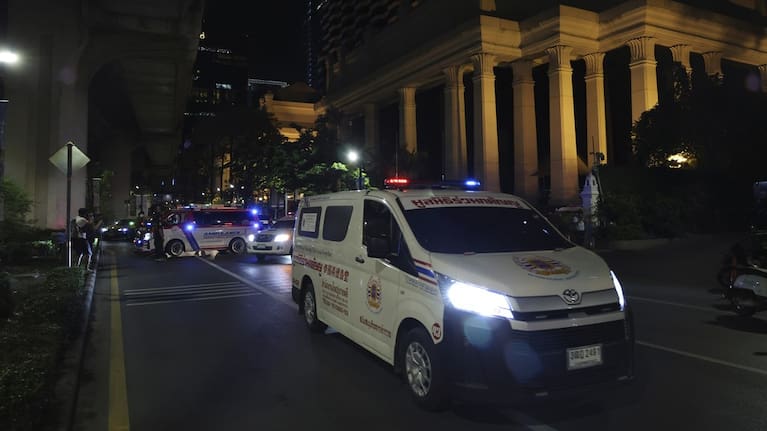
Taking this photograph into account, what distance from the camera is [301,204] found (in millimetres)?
9008

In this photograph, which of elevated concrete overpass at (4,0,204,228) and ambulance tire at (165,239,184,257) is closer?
elevated concrete overpass at (4,0,204,228)

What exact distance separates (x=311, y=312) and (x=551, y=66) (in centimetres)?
3098

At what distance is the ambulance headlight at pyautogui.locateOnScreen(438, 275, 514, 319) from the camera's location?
4.38 meters

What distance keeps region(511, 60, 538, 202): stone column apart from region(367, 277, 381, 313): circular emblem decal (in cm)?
3350

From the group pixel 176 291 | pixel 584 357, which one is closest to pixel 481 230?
pixel 584 357

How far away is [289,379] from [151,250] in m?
19.6

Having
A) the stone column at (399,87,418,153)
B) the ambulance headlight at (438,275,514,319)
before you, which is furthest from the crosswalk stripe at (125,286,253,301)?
the stone column at (399,87,418,153)

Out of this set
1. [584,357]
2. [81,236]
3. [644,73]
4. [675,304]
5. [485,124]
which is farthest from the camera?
[485,124]

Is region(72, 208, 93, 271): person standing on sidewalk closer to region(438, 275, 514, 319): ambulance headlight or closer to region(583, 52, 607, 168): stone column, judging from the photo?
region(438, 275, 514, 319): ambulance headlight

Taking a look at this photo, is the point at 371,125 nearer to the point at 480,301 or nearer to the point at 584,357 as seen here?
the point at 480,301

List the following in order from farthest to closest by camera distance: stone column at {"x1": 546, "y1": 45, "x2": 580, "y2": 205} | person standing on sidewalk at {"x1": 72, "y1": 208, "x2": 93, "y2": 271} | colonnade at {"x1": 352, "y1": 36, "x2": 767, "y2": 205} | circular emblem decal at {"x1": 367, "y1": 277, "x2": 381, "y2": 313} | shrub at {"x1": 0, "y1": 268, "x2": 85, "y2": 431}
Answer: stone column at {"x1": 546, "y1": 45, "x2": 580, "y2": 205} < colonnade at {"x1": 352, "y1": 36, "x2": 767, "y2": 205} < person standing on sidewalk at {"x1": 72, "y1": 208, "x2": 93, "y2": 271} < circular emblem decal at {"x1": 367, "y1": 277, "x2": 381, "y2": 313} < shrub at {"x1": 0, "y1": 268, "x2": 85, "y2": 431}

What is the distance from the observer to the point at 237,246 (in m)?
23.3

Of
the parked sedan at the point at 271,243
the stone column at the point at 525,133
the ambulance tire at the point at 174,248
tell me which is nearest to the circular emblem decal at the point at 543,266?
the parked sedan at the point at 271,243

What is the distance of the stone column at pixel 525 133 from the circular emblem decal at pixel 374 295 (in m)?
33.5
